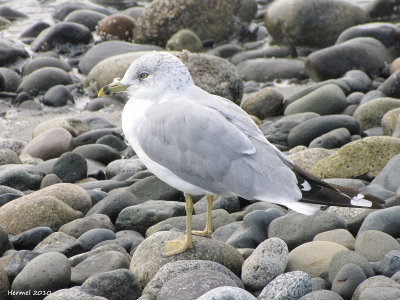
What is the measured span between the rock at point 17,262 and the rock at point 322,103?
448cm

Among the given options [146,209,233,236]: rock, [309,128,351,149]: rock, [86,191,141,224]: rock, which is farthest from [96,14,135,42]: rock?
[146,209,233,236]: rock

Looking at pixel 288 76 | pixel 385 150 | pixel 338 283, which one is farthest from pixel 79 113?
pixel 338 283

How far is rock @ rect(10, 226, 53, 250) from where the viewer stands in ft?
16.3

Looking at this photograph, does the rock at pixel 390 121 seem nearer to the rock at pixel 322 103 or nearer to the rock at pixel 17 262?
the rock at pixel 322 103

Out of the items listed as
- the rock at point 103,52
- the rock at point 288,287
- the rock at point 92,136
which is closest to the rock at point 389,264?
the rock at point 288,287

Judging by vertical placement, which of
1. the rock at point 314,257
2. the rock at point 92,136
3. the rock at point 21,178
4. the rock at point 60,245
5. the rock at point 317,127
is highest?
the rock at point 314,257

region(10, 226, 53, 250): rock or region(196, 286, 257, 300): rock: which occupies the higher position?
region(196, 286, 257, 300): rock

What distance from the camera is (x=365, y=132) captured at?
7.26 metres

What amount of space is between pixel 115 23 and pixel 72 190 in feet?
23.7

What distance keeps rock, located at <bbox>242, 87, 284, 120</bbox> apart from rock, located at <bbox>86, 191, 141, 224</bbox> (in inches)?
128

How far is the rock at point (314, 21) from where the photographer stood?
11641 millimetres

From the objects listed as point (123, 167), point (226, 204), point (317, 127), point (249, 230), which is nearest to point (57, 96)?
point (123, 167)

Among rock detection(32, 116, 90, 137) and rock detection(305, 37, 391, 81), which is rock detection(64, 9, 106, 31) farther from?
rock detection(32, 116, 90, 137)

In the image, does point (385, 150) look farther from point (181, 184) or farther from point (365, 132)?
point (181, 184)
